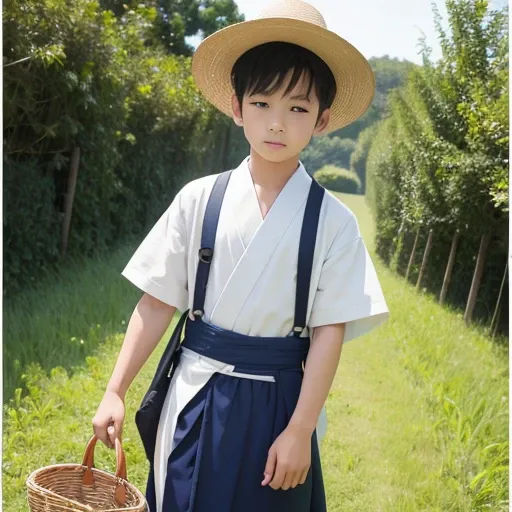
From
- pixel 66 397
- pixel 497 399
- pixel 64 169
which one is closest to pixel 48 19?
pixel 64 169

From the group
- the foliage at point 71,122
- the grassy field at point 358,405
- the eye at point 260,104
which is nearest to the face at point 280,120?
the eye at point 260,104

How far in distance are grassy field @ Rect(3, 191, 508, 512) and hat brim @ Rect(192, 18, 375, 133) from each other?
1587 millimetres

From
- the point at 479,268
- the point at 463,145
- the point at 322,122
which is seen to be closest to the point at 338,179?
the point at 463,145

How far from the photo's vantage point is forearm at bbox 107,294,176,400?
1.57 m

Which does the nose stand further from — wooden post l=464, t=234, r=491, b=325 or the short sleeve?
wooden post l=464, t=234, r=491, b=325

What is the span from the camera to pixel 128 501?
1428 mm

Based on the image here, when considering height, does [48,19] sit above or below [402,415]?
above

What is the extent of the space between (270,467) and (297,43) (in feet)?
2.98

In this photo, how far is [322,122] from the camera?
1671mm

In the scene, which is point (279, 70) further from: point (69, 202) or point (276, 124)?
point (69, 202)

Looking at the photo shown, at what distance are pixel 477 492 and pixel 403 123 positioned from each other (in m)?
6.49

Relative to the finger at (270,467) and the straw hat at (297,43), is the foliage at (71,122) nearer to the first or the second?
the straw hat at (297,43)

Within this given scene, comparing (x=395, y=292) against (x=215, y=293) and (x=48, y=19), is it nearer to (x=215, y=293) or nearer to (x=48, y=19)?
(x=48, y=19)

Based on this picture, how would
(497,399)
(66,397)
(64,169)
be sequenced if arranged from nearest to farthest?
1. (66,397)
2. (497,399)
3. (64,169)
